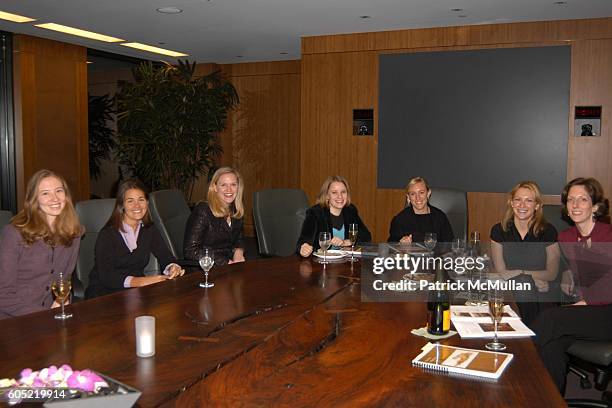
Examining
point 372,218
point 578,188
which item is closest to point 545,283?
point 578,188

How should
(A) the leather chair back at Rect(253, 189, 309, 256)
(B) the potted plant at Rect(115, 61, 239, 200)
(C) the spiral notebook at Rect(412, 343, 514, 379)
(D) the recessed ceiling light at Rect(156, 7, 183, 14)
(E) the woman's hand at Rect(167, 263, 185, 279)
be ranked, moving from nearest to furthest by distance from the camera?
(C) the spiral notebook at Rect(412, 343, 514, 379), (E) the woman's hand at Rect(167, 263, 185, 279), (A) the leather chair back at Rect(253, 189, 309, 256), (D) the recessed ceiling light at Rect(156, 7, 183, 14), (B) the potted plant at Rect(115, 61, 239, 200)

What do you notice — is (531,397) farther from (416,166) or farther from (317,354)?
(416,166)

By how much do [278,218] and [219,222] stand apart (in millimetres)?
768

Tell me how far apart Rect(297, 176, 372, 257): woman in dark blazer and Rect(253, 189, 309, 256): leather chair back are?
0.52 m

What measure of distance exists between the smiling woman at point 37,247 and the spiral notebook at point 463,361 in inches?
78.5

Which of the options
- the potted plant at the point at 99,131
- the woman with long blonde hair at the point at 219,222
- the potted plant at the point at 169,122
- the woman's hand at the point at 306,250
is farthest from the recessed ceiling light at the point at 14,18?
the woman's hand at the point at 306,250

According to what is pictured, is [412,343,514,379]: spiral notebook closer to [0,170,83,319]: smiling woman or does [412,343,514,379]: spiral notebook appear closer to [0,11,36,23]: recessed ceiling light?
[0,170,83,319]: smiling woman

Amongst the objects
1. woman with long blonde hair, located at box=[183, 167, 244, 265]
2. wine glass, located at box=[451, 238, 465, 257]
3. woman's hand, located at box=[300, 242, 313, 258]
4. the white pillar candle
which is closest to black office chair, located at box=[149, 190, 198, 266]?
woman with long blonde hair, located at box=[183, 167, 244, 265]

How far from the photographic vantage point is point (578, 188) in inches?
135

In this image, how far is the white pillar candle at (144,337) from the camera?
1.93 m

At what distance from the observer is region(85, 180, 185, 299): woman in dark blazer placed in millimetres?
3404

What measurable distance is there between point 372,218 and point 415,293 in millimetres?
4736

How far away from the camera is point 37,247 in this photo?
3051mm

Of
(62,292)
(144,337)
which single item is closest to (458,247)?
(144,337)
